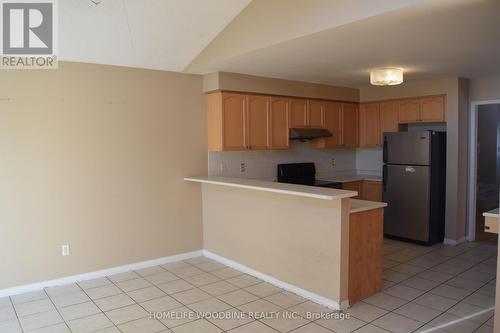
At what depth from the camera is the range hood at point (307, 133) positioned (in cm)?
534

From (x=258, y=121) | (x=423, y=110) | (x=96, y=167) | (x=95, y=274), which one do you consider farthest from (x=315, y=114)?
(x=95, y=274)

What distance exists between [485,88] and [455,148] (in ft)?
3.13

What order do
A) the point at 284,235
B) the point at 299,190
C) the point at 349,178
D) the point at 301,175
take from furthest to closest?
the point at 349,178, the point at 301,175, the point at 284,235, the point at 299,190

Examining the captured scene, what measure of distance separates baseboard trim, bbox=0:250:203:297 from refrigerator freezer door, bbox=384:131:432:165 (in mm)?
3088

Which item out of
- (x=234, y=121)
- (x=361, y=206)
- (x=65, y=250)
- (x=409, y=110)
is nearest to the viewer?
(x=361, y=206)

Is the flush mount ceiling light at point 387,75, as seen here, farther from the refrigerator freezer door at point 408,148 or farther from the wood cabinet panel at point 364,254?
the wood cabinet panel at point 364,254

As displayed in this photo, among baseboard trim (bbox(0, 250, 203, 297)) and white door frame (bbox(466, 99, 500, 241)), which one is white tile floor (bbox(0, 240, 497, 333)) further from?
white door frame (bbox(466, 99, 500, 241))

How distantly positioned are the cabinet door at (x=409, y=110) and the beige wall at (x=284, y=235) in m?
3.01

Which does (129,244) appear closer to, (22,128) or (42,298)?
(42,298)

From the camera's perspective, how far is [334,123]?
6012 mm

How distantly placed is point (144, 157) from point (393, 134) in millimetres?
3529

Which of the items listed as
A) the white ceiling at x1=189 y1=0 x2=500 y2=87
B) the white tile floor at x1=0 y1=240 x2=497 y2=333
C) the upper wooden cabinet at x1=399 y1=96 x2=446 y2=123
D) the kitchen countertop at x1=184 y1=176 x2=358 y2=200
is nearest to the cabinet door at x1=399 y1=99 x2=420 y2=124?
the upper wooden cabinet at x1=399 y1=96 x2=446 y2=123

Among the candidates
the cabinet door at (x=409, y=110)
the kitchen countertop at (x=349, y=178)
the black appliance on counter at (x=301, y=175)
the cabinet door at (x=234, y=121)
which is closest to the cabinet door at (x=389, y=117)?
the cabinet door at (x=409, y=110)

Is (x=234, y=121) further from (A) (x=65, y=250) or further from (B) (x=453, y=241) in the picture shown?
(B) (x=453, y=241)
